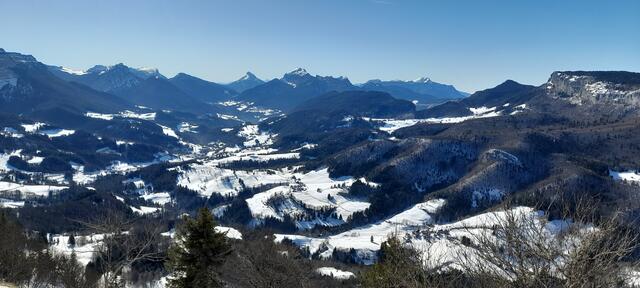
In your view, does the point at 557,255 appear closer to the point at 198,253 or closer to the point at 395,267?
the point at 395,267

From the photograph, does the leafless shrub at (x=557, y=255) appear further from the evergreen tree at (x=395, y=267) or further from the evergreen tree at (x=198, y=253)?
the evergreen tree at (x=198, y=253)

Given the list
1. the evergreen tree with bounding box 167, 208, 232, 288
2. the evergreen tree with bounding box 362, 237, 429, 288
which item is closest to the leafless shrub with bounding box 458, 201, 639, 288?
the evergreen tree with bounding box 362, 237, 429, 288

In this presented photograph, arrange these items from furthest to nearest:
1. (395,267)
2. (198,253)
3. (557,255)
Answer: (198,253), (395,267), (557,255)

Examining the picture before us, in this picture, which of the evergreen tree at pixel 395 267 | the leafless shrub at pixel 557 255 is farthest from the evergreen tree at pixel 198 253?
the leafless shrub at pixel 557 255

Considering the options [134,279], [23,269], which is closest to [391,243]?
[23,269]

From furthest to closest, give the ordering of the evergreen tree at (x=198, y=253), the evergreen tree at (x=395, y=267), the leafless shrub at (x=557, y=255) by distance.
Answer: the evergreen tree at (x=198, y=253) → the evergreen tree at (x=395, y=267) → the leafless shrub at (x=557, y=255)

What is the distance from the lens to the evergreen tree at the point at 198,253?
39.4m

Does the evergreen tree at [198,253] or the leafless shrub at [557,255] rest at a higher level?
the leafless shrub at [557,255]

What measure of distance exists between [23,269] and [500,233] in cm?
5180

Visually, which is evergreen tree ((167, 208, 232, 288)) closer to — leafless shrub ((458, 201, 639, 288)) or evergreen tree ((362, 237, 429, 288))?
evergreen tree ((362, 237, 429, 288))

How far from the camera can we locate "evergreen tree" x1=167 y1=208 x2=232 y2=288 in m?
39.4

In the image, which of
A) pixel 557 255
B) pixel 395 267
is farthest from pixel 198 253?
pixel 557 255

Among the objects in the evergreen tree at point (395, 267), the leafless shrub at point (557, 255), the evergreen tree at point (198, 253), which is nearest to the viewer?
the leafless shrub at point (557, 255)

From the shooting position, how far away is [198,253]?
39.7m
